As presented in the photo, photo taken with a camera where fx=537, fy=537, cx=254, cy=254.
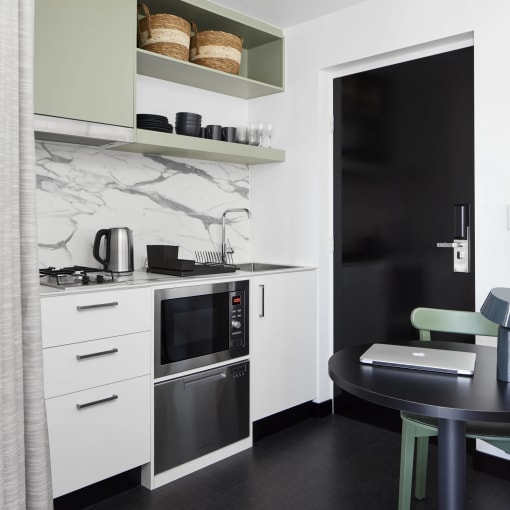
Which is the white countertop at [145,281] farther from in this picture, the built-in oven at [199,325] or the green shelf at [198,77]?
the green shelf at [198,77]

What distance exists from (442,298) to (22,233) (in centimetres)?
240

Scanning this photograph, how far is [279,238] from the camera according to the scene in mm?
3693

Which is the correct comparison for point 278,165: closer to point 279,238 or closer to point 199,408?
point 279,238

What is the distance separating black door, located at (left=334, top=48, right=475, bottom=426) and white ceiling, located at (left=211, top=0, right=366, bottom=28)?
0.43 meters

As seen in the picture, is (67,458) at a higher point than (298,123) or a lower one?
lower

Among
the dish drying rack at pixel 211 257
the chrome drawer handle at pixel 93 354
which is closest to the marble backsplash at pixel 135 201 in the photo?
the dish drying rack at pixel 211 257

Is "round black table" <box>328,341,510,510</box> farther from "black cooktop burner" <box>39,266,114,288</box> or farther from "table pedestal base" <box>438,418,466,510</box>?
"black cooktop burner" <box>39,266,114,288</box>

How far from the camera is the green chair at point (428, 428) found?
195 centimetres

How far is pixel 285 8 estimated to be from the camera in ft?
10.8

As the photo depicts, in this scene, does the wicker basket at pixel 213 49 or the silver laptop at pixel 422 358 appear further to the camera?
the wicker basket at pixel 213 49

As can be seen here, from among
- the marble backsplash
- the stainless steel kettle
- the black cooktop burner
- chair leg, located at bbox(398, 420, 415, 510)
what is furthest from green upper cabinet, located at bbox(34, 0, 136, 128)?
chair leg, located at bbox(398, 420, 415, 510)

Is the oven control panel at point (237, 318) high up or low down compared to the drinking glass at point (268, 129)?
down

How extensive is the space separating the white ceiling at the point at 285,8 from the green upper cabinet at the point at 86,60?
2.73 feet

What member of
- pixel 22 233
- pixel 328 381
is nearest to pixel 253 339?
pixel 328 381
